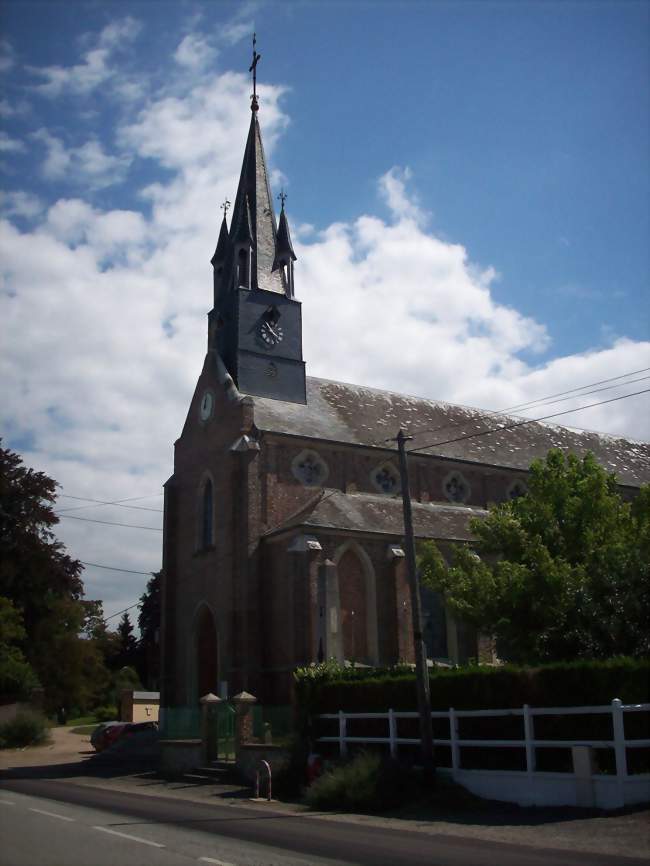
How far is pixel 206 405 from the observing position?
3606 cm

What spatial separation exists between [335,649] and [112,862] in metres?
20.0

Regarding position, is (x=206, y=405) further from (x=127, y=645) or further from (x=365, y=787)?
(x=127, y=645)

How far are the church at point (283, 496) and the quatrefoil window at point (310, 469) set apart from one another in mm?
66

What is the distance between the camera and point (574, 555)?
23906 millimetres

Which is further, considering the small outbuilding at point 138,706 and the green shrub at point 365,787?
the small outbuilding at point 138,706

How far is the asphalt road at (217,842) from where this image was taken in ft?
30.5

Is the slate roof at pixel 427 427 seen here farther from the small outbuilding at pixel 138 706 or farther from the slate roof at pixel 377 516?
the small outbuilding at pixel 138 706

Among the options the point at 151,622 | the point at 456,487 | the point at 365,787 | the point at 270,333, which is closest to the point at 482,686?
the point at 365,787

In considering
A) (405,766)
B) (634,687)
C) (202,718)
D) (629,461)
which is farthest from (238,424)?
(629,461)

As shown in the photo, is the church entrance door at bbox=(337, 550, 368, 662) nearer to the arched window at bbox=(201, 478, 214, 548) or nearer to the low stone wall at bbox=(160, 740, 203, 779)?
the arched window at bbox=(201, 478, 214, 548)

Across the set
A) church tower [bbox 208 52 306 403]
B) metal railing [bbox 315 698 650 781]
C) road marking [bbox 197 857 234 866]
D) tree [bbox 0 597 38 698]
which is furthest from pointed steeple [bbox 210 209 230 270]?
road marking [bbox 197 857 234 866]

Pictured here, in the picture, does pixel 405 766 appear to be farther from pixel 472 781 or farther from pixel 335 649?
pixel 335 649

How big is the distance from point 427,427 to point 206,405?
34.7 feet

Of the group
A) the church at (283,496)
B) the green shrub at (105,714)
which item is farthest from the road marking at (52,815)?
the green shrub at (105,714)
